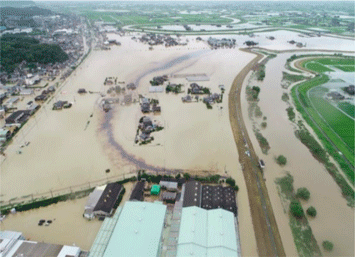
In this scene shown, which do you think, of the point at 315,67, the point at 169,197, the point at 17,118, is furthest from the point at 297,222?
the point at 315,67

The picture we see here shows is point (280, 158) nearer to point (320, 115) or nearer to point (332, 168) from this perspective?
point (332, 168)

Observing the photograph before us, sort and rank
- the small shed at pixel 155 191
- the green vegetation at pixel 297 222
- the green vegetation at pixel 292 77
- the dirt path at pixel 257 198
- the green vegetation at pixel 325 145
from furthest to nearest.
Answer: the green vegetation at pixel 292 77 → the green vegetation at pixel 325 145 → the small shed at pixel 155 191 → the dirt path at pixel 257 198 → the green vegetation at pixel 297 222

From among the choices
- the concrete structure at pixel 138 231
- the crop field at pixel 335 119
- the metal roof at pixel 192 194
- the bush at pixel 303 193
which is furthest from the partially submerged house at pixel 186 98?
the concrete structure at pixel 138 231

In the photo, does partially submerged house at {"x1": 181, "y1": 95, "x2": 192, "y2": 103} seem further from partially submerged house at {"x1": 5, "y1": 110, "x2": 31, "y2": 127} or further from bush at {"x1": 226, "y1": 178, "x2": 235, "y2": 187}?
partially submerged house at {"x1": 5, "y1": 110, "x2": 31, "y2": 127}

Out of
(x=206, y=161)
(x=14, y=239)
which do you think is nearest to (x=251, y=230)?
(x=206, y=161)

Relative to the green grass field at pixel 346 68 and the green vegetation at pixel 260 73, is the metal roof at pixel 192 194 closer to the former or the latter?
the green vegetation at pixel 260 73

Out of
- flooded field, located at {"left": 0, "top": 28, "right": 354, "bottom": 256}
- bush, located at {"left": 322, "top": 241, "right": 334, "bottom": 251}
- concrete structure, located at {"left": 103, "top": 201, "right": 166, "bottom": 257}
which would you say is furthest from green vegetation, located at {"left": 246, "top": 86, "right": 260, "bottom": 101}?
concrete structure, located at {"left": 103, "top": 201, "right": 166, "bottom": 257}

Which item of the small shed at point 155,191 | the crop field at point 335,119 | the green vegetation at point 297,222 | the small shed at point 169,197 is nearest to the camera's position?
the green vegetation at point 297,222
